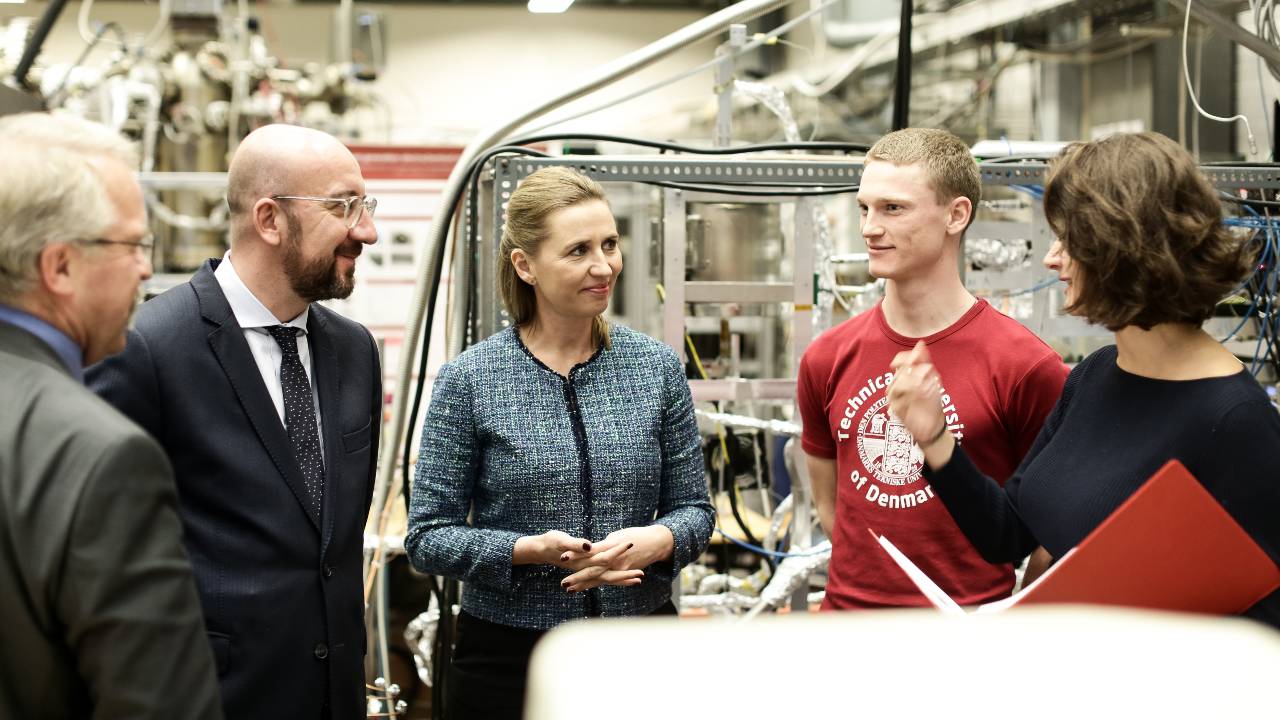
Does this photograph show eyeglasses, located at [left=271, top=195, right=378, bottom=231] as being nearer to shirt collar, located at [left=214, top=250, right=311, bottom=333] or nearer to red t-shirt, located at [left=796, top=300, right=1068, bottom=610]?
shirt collar, located at [left=214, top=250, right=311, bottom=333]

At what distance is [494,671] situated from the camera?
5.68ft

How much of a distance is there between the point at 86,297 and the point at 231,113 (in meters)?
4.73

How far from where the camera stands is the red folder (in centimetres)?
109

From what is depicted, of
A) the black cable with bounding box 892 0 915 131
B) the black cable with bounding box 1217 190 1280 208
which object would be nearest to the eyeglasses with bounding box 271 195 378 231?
the black cable with bounding box 892 0 915 131

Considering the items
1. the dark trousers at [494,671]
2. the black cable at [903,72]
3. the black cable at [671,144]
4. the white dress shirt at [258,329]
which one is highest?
the black cable at [903,72]

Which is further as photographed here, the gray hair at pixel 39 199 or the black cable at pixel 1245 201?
the black cable at pixel 1245 201

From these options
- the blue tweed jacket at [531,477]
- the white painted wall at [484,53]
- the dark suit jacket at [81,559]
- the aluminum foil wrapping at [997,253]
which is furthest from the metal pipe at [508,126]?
the white painted wall at [484,53]

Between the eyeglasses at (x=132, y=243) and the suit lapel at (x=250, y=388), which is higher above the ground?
the eyeglasses at (x=132, y=243)

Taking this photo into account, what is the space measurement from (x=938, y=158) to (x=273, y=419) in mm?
1116

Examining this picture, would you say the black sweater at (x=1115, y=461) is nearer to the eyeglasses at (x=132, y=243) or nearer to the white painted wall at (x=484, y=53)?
the eyeglasses at (x=132, y=243)

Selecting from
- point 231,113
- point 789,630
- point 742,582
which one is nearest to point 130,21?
point 231,113

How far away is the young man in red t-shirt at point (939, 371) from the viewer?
1.76 m

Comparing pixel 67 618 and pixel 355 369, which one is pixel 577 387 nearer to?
pixel 355 369

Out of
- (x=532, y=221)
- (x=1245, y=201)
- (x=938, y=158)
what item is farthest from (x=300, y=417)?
(x=1245, y=201)
